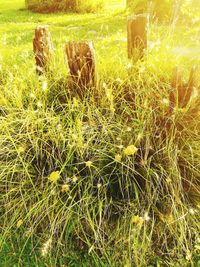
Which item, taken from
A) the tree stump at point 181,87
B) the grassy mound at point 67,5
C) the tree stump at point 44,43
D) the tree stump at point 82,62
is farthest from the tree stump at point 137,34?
the grassy mound at point 67,5

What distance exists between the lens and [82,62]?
333 centimetres

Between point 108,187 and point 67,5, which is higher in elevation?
point 108,187

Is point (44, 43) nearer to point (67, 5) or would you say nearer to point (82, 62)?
point (82, 62)

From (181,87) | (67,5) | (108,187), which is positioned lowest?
(67,5)

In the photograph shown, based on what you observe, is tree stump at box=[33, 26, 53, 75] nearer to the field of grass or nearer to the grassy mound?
the field of grass

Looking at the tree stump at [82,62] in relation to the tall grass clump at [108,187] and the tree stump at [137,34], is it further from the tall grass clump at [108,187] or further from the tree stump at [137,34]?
the tree stump at [137,34]

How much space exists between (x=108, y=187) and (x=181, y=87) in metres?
0.89

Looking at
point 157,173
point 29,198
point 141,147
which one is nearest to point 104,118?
point 141,147

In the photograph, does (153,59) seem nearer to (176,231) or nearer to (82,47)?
(82,47)

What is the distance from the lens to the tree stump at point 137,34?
3.72 m

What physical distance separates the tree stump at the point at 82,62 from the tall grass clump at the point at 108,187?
32 centimetres

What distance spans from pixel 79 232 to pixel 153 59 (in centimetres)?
173

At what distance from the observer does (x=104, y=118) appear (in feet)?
9.72

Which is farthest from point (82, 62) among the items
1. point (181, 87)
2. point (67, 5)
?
point (67, 5)
